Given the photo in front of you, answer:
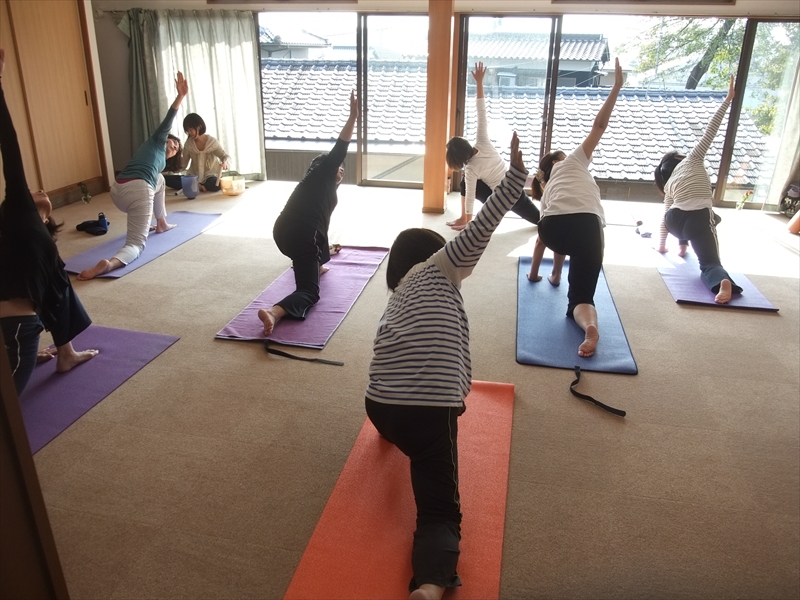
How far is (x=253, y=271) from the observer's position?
392cm

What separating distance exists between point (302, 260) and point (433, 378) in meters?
1.84

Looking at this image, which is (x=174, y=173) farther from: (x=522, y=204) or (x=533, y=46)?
(x=533, y=46)

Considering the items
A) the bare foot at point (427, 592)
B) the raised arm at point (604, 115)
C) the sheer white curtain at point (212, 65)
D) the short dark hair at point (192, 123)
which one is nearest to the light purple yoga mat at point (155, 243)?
the short dark hair at point (192, 123)

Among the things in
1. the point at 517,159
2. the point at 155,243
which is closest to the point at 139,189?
the point at 155,243

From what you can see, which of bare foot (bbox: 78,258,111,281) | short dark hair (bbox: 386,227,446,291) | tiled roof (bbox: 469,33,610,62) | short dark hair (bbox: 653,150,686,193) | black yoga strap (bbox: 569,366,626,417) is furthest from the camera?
tiled roof (bbox: 469,33,610,62)

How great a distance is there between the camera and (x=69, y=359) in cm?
262

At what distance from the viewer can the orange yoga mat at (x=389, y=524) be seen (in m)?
1.56

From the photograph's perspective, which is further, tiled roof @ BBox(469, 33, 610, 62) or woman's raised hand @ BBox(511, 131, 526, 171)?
tiled roof @ BBox(469, 33, 610, 62)

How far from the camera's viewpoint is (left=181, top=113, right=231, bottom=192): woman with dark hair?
6055 millimetres

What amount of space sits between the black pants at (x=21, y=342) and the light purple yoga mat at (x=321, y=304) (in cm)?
84

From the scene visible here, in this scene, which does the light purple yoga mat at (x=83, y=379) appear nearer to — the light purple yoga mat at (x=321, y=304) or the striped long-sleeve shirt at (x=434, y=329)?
the light purple yoga mat at (x=321, y=304)

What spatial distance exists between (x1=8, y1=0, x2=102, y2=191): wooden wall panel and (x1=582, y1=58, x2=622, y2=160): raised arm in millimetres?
4556

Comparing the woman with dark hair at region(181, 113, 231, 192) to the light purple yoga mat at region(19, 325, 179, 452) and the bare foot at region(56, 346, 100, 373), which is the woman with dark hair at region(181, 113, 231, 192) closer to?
the light purple yoga mat at region(19, 325, 179, 452)

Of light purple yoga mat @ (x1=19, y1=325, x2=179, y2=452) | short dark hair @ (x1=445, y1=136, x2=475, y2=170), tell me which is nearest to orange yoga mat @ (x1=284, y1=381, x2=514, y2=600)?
light purple yoga mat @ (x1=19, y1=325, x2=179, y2=452)
